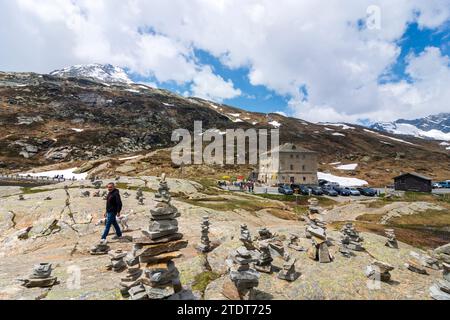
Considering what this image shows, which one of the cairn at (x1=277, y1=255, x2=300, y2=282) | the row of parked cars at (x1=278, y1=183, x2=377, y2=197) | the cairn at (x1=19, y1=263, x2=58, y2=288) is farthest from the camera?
the row of parked cars at (x1=278, y1=183, x2=377, y2=197)

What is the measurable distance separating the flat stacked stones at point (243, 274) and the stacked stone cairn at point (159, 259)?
1688 millimetres

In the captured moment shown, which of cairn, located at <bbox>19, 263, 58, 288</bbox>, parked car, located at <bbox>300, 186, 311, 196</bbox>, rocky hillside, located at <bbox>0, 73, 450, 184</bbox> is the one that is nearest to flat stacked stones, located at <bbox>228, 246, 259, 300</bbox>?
cairn, located at <bbox>19, 263, 58, 288</bbox>

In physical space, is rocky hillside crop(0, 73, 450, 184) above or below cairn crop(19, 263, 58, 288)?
above

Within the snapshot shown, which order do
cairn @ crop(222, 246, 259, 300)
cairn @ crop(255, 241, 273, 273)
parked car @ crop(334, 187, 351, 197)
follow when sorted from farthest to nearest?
parked car @ crop(334, 187, 351, 197) → cairn @ crop(255, 241, 273, 273) → cairn @ crop(222, 246, 259, 300)

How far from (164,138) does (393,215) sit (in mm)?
149770

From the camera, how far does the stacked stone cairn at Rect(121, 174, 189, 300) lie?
9029 millimetres

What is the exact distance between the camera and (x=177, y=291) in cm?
932

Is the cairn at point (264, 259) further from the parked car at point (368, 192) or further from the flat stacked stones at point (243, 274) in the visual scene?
the parked car at point (368, 192)

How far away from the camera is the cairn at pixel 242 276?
31.3 feet

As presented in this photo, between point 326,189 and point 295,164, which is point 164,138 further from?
point 326,189

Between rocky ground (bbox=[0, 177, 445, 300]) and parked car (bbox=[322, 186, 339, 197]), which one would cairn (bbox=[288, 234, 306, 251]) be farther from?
parked car (bbox=[322, 186, 339, 197])

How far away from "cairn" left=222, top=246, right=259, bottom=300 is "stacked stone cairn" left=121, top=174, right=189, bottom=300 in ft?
5.45

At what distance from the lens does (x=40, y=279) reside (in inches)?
413

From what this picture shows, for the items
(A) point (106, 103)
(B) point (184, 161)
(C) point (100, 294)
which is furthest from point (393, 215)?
(A) point (106, 103)
